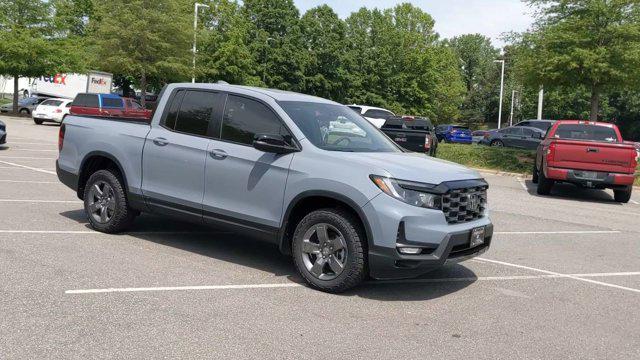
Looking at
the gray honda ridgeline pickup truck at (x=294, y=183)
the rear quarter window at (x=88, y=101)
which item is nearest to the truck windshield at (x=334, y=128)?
the gray honda ridgeline pickup truck at (x=294, y=183)

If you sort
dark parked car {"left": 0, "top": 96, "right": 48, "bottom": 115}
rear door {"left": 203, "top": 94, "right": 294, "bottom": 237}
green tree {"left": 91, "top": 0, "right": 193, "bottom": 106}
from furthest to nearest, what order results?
dark parked car {"left": 0, "top": 96, "right": 48, "bottom": 115}, green tree {"left": 91, "top": 0, "right": 193, "bottom": 106}, rear door {"left": 203, "top": 94, "right": 294, "bottom": 237}

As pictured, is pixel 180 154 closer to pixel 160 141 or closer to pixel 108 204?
pixel 160 141

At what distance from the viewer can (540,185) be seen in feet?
48.9

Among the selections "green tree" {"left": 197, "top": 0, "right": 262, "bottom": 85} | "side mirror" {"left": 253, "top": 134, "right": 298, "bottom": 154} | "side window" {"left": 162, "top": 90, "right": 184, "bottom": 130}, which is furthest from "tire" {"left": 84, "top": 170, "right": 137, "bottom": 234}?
"green tree" {"left": 197, "top": 0, "right": 262, "bottom": 85}

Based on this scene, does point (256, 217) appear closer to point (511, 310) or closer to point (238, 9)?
point (511, 310)

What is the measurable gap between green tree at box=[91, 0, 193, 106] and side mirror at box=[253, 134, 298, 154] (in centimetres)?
3370

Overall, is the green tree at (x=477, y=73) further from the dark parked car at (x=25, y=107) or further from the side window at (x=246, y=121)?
the side window at (x=246, y=121)

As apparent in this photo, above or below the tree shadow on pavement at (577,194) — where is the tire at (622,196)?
above

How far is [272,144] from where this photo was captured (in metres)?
5.89

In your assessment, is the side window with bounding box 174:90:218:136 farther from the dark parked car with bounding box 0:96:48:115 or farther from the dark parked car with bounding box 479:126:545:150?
the dark parked car with bounding box 0:96:48:115

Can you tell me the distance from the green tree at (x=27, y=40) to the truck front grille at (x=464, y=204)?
39.2m

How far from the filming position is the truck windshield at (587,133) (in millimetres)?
14562

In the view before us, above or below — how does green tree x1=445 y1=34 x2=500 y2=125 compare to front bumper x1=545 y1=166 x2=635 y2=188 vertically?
above

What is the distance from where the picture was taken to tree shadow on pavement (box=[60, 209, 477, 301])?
595 centimetres
